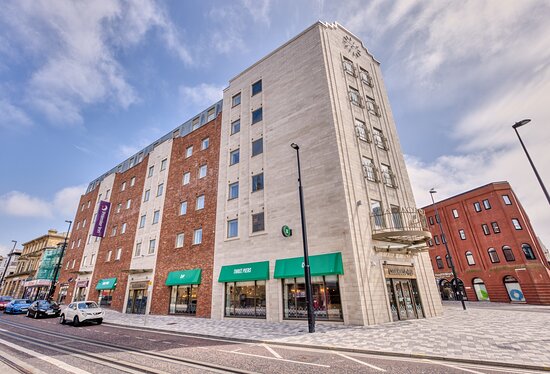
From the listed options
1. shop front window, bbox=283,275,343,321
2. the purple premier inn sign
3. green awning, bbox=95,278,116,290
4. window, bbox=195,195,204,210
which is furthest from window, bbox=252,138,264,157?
the purple premier inn sign

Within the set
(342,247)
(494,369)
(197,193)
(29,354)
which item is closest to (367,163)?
(342,247)

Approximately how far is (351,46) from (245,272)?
2158cm

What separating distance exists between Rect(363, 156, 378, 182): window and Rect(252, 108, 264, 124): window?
31.7 ft

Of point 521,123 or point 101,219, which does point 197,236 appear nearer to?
point 101,219

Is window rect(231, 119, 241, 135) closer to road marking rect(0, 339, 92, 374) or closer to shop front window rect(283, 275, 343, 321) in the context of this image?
shop front window rect(283, 275, 343, 321)

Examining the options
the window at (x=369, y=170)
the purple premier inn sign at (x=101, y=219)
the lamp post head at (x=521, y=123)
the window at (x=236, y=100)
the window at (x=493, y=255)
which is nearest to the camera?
the lamp post head at (x=521, y=123)

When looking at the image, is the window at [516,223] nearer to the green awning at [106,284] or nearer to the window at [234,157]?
the window at [234,157]

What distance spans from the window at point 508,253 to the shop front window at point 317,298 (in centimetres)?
3104

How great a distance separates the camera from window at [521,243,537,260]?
30331mm

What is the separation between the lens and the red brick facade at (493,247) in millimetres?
29781

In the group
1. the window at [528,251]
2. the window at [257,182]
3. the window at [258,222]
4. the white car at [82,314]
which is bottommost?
the white car at [82,314]

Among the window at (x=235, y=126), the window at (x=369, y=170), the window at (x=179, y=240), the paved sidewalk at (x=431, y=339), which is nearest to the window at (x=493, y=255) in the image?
the paved sidewalk at (x=431, y=339)

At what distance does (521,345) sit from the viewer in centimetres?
830

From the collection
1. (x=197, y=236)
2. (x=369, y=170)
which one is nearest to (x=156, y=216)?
(x=197, y=236)
